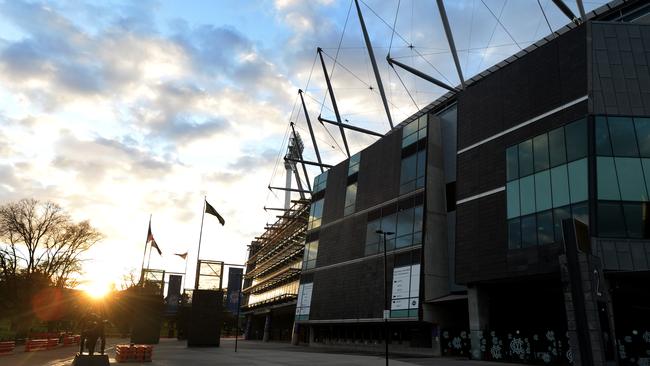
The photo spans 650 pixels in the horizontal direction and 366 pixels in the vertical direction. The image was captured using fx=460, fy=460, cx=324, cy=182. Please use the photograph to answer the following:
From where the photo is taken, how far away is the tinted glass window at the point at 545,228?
2934 cm

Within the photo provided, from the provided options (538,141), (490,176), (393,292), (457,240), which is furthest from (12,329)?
(538,141)

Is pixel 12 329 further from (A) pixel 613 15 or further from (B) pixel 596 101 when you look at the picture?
(A) pixel 613 15

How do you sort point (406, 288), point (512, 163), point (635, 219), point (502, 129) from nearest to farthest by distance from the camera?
point (635, 219) < point (512, 163) < point (502, 129) < point (406, 288)

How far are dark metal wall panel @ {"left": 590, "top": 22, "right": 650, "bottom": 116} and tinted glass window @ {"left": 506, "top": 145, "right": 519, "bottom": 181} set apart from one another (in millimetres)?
6145

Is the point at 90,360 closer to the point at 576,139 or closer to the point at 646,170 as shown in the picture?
the point at 576,139

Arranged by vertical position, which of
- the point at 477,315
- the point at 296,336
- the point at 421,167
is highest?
the point at 421,167

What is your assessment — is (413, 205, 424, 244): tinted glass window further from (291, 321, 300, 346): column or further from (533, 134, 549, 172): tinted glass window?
(291, 321, 300, 346): column

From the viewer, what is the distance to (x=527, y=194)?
104ft

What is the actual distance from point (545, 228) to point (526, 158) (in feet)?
18.1

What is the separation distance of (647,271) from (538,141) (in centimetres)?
1046

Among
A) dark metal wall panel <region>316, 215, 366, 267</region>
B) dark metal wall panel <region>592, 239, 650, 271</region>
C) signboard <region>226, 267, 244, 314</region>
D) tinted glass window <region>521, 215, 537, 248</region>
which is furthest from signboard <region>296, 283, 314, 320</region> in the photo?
dark metal wall panel <region>592, 239, 650, 271</region>

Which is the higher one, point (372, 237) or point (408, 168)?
point (408, 168)

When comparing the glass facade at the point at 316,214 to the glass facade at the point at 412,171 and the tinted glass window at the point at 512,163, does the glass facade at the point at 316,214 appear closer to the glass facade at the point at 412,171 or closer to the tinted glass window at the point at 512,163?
the glass facade at the point at 412,171

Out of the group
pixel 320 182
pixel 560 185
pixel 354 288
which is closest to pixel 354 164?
pixel 320 182
